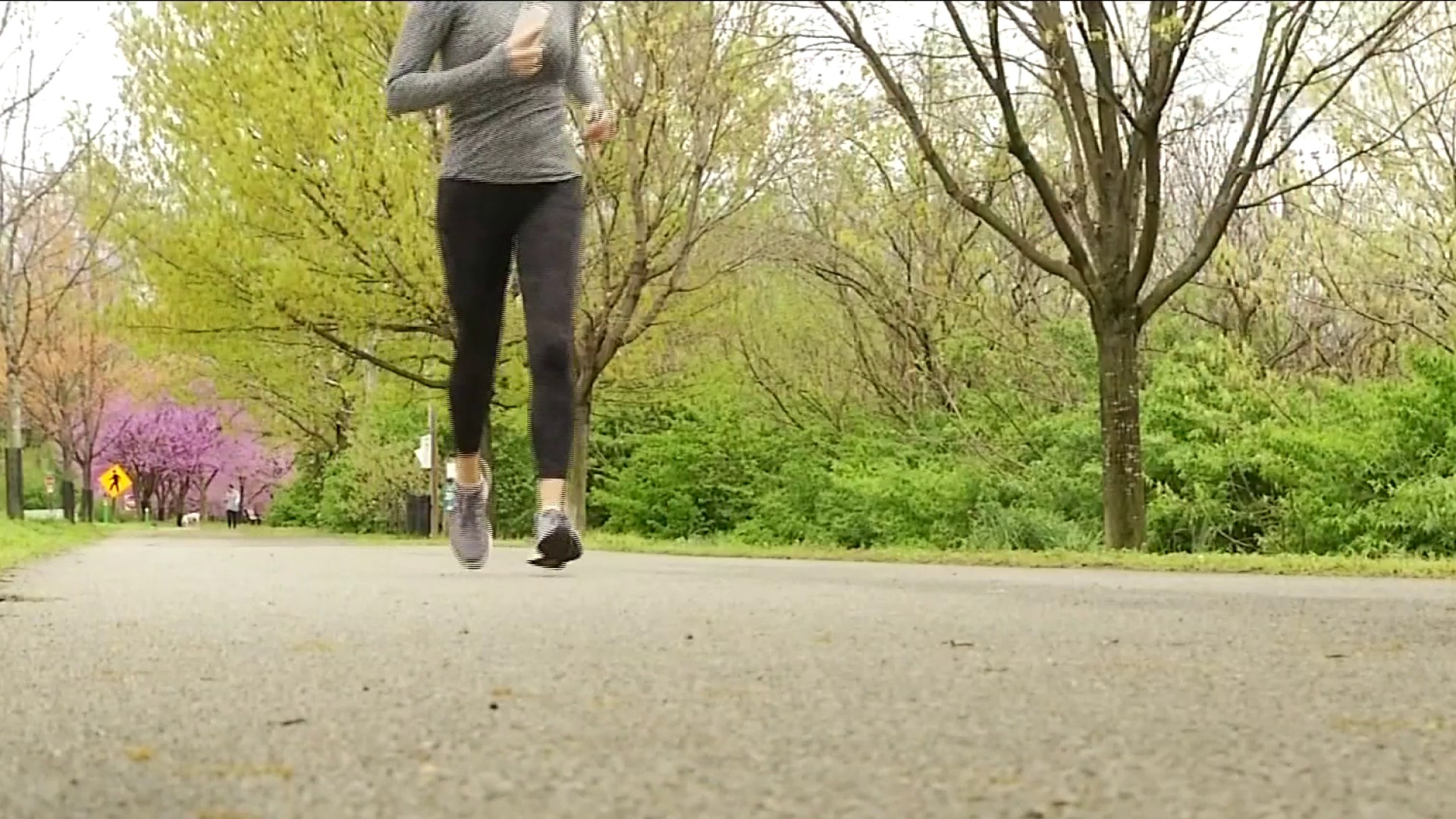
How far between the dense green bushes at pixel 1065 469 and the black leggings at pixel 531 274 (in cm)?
1109

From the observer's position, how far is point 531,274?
5043mm

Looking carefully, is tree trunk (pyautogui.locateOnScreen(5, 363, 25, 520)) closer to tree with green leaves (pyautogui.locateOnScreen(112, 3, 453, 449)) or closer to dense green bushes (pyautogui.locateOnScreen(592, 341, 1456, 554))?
tree with green leaves (pyautogui.locateOnScreen(112, 3, 453, 449))

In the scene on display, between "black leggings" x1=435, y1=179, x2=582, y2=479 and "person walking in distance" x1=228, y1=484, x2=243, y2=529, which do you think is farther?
"person walking in distance" x1=228, y1=484, x2=243, y2=529

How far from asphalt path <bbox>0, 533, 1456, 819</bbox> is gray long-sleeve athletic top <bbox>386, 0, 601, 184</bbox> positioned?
1.30m

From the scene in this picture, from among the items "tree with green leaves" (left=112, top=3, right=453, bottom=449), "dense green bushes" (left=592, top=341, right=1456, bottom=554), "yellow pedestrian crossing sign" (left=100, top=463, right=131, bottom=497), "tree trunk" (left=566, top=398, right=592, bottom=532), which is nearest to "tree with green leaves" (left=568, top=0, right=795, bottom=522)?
"tree trunk" (left=566, top=398, right=592, bottom=532)

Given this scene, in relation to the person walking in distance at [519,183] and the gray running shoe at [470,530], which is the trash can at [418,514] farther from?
the person walking in distance at [519,183]

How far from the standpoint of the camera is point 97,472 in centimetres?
6312

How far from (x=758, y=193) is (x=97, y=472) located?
1869 inches

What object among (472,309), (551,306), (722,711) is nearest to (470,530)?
(472,309)

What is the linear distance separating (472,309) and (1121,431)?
10.3 meters

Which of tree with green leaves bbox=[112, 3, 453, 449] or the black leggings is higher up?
tree with green leaves bbox=[112, 3, 453, 449]

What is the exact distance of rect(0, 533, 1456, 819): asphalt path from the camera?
206 cm

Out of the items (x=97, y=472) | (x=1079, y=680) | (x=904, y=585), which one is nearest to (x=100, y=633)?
(x=1079, y=680)

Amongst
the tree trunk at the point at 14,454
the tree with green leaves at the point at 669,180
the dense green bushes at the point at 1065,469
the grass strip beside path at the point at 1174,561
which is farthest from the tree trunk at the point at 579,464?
the tree trunk at the point at 14,454
